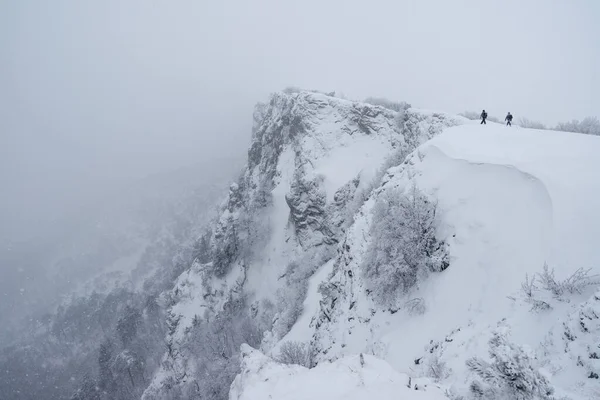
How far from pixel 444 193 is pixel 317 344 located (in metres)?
11.2

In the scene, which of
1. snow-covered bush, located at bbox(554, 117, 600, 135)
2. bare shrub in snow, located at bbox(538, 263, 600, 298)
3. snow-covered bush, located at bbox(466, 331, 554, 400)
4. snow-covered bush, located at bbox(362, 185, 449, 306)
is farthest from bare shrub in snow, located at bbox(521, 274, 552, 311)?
snow-covered bush, located at bbox(554, 117, 600, 135)

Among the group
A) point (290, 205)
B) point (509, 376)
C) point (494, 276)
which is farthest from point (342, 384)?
point (290, 205)

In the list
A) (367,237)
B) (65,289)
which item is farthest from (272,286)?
(65,289)

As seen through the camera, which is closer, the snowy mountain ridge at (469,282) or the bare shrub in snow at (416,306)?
the snowy mountain ridge at (469,282)

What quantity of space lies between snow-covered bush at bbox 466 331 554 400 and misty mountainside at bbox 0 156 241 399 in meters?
92.4

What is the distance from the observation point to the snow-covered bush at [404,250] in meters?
14.1

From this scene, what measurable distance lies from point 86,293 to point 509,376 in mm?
186394

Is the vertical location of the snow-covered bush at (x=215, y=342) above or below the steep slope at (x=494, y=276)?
below

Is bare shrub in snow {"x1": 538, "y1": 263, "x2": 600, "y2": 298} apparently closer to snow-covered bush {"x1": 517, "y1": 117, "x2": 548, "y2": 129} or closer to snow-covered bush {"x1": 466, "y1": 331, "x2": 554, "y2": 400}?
snow-covered bush {"x1": 466, "y1": 331, "x2": 554, "y2": 400}

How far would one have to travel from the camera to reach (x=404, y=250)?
14445 mm

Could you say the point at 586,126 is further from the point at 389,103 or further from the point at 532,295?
the point at 389,103

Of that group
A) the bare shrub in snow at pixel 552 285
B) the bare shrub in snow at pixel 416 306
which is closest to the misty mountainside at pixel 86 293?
the bare shrub in snow at pixel 416 306

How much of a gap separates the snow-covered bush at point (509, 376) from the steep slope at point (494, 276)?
0.11 m

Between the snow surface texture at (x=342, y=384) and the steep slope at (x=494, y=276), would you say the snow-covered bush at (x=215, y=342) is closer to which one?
the steep slope at (x=494, y=276)
